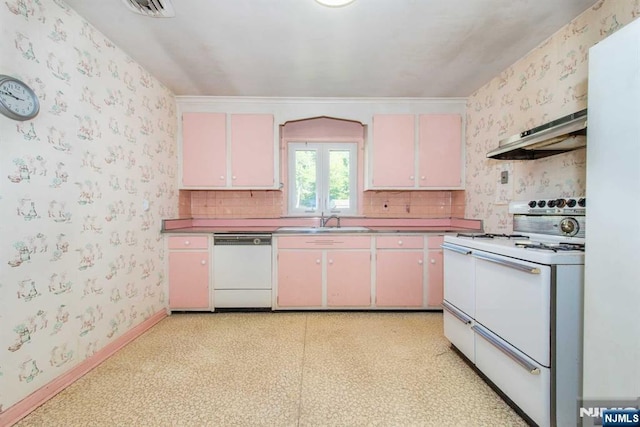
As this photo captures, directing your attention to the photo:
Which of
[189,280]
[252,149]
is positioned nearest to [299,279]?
[189,280]

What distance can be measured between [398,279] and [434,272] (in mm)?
383

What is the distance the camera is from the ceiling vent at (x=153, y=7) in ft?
5.28

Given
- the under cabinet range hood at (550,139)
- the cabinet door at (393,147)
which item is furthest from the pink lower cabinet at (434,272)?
the under cabinet range hood at (550,139)

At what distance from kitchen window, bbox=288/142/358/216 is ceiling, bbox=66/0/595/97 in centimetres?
79

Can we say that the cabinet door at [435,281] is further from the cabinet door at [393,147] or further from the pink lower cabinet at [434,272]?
the cabinet door at [393,147]

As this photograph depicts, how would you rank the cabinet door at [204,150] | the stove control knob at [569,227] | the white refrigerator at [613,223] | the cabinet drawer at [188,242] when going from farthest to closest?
1. the cabinet door at [204,150]
2. the cabinet drawer at [188,242]
3. the stove control knob at [569,227]
4. the white refrigerator at [613,223]

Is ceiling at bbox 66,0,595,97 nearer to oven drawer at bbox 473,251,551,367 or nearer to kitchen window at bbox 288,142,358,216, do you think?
kitchen window at bbox 288,142,358,216

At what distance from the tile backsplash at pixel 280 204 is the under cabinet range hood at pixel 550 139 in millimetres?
1337

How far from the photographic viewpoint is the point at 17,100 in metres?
1.39

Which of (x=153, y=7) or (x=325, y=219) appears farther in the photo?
(x=325, y=219)

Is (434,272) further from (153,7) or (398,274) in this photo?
(153,7)

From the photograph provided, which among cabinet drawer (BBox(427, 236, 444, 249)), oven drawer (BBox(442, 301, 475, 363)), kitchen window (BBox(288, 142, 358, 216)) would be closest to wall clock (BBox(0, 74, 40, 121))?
kitchen window (BBox(288, 142, 358, 216))

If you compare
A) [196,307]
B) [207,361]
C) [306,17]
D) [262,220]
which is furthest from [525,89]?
[196,307]

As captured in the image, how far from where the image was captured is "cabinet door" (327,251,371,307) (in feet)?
9.42
